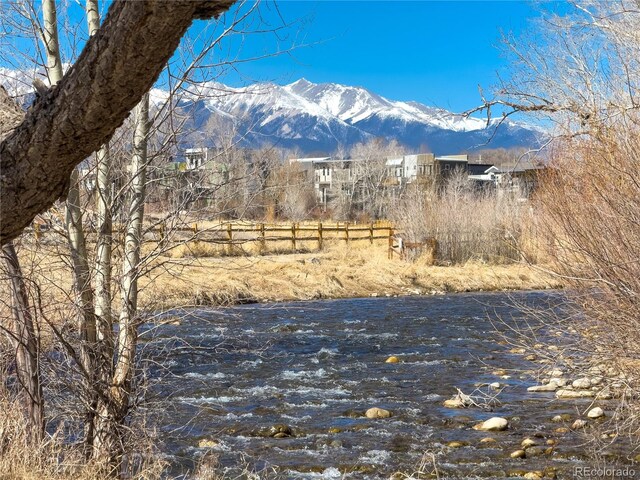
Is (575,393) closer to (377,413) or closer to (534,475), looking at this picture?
(377,413)

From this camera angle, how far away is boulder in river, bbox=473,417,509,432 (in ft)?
30.8

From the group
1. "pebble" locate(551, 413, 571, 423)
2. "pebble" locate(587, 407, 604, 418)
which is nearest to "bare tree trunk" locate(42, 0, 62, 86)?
"pebble" locate(551, 413, 571, 423)

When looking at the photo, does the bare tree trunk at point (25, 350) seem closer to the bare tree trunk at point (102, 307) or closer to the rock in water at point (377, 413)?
the bare tree trunk at point (102, 307)

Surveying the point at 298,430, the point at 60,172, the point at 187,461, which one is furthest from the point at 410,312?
the point at 60,172

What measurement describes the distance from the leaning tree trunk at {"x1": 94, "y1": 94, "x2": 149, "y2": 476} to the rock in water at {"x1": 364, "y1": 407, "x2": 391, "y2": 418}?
15.6ft

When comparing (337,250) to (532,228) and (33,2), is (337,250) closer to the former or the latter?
(532,228)

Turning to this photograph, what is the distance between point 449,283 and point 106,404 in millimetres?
20933

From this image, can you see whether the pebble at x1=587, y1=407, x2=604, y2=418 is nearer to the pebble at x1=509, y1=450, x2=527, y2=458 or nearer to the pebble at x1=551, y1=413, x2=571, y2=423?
the pebble at x1=551, y1=413, x2=571, y2=423

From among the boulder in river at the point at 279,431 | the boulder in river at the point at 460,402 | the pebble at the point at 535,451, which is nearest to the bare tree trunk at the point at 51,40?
the boulder in river at the point at 279,431

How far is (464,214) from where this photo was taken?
30.7 m

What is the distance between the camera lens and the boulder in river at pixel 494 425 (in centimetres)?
938

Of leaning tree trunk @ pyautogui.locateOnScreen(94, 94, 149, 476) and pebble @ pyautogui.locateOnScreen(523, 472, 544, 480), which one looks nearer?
leaning tree trunk @ pyautogui.locateOnScreen(94, 94, 149, 476)

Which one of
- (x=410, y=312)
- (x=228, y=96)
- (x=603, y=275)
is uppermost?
(x=228, y=96)

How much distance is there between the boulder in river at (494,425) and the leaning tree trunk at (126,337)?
5.10 m
